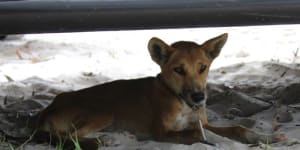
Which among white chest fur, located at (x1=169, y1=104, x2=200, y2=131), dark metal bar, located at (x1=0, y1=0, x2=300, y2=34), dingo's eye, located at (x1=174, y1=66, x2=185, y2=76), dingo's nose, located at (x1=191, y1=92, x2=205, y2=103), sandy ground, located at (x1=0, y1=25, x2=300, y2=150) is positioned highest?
dark metal bar, located at (x1=0, y1=0, x2=300, y2=34)

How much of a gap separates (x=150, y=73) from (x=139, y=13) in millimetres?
2401

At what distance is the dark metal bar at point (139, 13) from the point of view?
3883 mm

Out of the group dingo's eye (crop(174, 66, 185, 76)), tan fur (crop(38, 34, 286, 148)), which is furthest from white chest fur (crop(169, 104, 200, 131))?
dingo's eye (crop(174, 66, 185, 76))

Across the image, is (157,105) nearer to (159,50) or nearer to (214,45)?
(159,50)

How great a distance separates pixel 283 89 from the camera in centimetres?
506

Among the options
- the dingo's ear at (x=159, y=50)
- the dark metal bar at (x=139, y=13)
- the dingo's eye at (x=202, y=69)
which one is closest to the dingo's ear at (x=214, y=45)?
the dingo's eye at (x=202, y=69)

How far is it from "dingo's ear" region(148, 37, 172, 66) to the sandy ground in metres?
0.60

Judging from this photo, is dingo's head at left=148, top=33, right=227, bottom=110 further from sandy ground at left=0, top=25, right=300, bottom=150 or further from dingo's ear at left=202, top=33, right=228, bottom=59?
sandy ground at left=0, top=25, right=300, bottom=150

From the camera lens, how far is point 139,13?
3.88 m

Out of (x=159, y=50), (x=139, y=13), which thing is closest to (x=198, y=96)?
(x=159, y=50)

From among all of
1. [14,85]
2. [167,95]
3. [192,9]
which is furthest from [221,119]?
[14,85]

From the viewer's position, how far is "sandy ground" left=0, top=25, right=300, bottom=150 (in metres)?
4.50

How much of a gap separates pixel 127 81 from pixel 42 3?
1035 millimetres

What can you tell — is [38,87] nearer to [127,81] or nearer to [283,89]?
[127,81]
